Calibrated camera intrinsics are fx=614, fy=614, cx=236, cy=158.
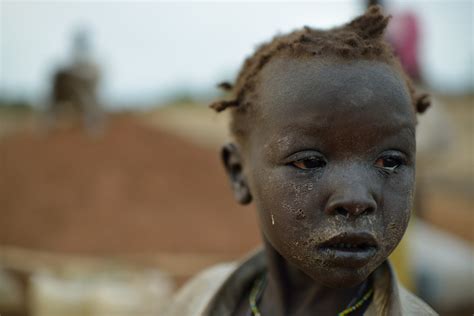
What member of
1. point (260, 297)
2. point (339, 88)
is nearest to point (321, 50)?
point (339, 88)

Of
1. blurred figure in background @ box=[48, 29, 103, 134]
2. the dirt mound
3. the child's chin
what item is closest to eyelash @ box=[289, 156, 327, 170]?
the child's chin

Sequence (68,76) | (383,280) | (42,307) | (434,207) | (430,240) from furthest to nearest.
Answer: (68,76) → (434,207) → (430,240) → (42,307) → (383,280)

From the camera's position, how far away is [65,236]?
238 inches

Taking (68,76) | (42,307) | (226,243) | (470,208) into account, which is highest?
(68,76)

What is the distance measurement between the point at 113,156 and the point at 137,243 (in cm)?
270

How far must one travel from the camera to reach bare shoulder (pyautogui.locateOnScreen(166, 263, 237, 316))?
6.46 ft

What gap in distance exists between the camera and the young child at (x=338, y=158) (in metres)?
1.38

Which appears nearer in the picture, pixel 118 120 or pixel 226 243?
pixel 226 243

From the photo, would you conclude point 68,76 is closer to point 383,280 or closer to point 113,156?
point 113,156

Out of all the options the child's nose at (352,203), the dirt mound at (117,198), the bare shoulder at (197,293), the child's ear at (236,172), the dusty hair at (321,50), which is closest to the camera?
the child's nose at (352,203)

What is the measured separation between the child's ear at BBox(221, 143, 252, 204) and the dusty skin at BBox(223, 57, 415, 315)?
A: 23 cm

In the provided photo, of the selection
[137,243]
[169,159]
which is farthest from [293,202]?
[169,159]

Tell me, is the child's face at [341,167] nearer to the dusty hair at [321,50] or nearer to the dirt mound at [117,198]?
the dusty hair at [321,50]

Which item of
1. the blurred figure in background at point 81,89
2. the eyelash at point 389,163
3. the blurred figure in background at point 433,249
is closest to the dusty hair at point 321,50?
the eyelash at point 389,163
